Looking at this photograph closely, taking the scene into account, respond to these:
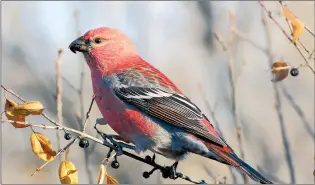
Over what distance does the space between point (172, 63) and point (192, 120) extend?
5584 mm

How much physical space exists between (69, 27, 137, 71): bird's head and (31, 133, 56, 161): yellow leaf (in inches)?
34.4

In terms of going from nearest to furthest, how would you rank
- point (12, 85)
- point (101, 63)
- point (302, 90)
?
point (101, 63)
point (12, 85)
point (302, 90)

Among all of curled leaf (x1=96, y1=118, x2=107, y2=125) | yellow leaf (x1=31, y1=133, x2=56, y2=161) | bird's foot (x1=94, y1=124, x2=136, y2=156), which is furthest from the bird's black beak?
yellow leaf (x1=31, y1=133, x2=56, y2=161)

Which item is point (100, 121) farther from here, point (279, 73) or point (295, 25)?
point (295, 25)

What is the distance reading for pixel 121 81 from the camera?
3.87 meters

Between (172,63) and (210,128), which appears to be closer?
(210,128)

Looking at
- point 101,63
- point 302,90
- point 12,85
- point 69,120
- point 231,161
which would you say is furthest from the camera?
point 302,90

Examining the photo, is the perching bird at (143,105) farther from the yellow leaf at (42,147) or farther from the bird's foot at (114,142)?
the yellow leaf at (42,147)

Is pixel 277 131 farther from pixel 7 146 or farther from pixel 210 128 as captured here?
pixel 210 128

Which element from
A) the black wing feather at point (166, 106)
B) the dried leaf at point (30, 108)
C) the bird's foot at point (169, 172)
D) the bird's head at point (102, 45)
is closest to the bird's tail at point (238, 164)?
the black wing feather at point (166, 106)

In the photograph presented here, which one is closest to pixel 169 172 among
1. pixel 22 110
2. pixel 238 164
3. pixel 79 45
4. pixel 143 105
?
pixel 238 164

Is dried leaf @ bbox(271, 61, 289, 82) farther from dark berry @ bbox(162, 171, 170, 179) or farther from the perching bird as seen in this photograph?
dark berry @ bbox(162, 171, 170, 179)

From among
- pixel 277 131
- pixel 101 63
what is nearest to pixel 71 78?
pixel 277 131

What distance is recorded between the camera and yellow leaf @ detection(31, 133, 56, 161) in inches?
114
